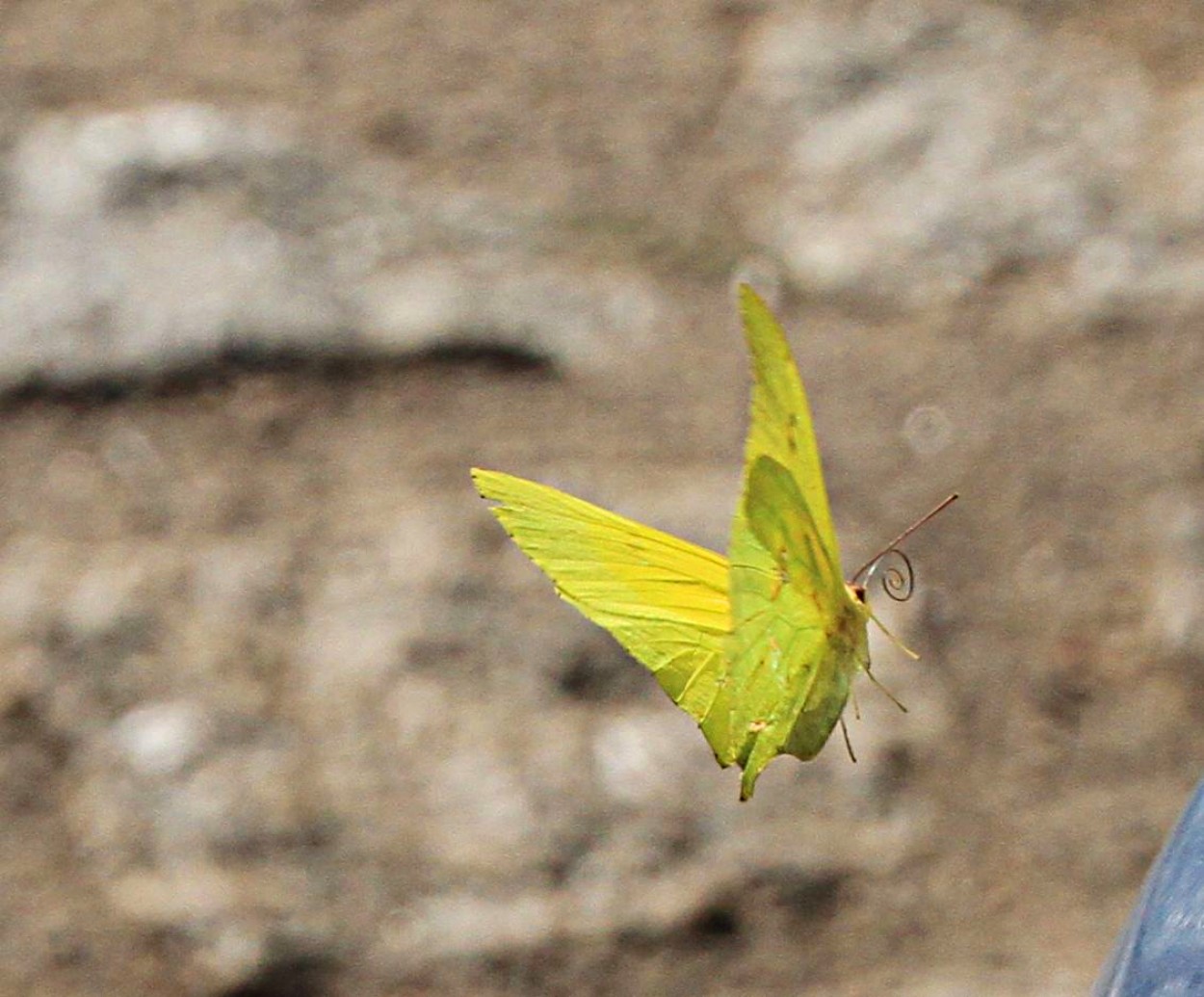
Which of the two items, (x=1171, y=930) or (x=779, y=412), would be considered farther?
(x=779, y=412)

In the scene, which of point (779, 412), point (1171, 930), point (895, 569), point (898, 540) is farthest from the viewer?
point (895, 569)

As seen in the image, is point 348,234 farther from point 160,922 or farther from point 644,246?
point 160,922

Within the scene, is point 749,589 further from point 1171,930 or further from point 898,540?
point 1171,930

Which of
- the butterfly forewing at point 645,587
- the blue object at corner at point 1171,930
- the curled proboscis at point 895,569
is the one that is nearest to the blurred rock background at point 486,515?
the curled proboscis at point 895,569

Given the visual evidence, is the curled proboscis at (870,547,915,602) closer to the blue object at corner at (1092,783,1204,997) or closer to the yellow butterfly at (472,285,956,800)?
the yellow butterfly at (472,285,956,800)

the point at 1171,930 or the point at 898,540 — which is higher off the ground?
the point at 898,540

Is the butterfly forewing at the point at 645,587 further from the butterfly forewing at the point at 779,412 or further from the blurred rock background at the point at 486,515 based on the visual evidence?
the blurred rock background at the point at 486,515

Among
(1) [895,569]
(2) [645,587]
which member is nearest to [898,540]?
(2) [645,587]

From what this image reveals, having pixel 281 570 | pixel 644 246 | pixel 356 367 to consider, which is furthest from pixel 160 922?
pixel 644 246
